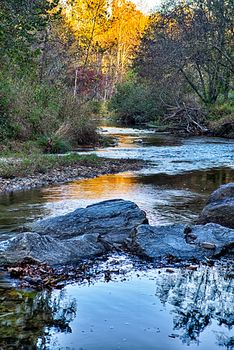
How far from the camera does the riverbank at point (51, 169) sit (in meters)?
13.9

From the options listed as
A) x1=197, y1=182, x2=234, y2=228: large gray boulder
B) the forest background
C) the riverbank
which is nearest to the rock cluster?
x1=197, y1=182, x2=234, y2=228: large gray boulder

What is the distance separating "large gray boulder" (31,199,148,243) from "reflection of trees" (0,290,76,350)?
8.25ft

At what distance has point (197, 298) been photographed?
6.09 metres

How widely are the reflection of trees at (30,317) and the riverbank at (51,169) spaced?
7.15 m

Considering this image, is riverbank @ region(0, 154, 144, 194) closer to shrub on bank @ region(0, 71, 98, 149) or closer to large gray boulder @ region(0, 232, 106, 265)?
shrub on bank @ region(0, 71, 98, 149)

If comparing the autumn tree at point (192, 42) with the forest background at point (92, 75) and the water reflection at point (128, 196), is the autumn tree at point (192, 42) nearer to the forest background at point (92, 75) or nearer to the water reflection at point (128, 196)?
the forest background at point (92, 75)

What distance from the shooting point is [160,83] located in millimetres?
38438

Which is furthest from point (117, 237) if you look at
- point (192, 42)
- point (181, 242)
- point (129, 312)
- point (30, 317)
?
point (192, 42)

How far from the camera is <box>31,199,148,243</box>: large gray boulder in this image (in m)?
8.55

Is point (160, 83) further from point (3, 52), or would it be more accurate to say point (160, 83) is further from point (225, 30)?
point (3, 52)

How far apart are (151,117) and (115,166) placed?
2649 cm

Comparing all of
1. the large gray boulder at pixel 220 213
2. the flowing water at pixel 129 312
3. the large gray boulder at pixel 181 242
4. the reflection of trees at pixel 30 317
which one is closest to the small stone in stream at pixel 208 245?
the large gray boulder at pixel 181 242

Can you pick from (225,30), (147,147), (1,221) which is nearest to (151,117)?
(225,30)

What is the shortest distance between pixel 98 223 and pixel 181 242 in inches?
63.2
